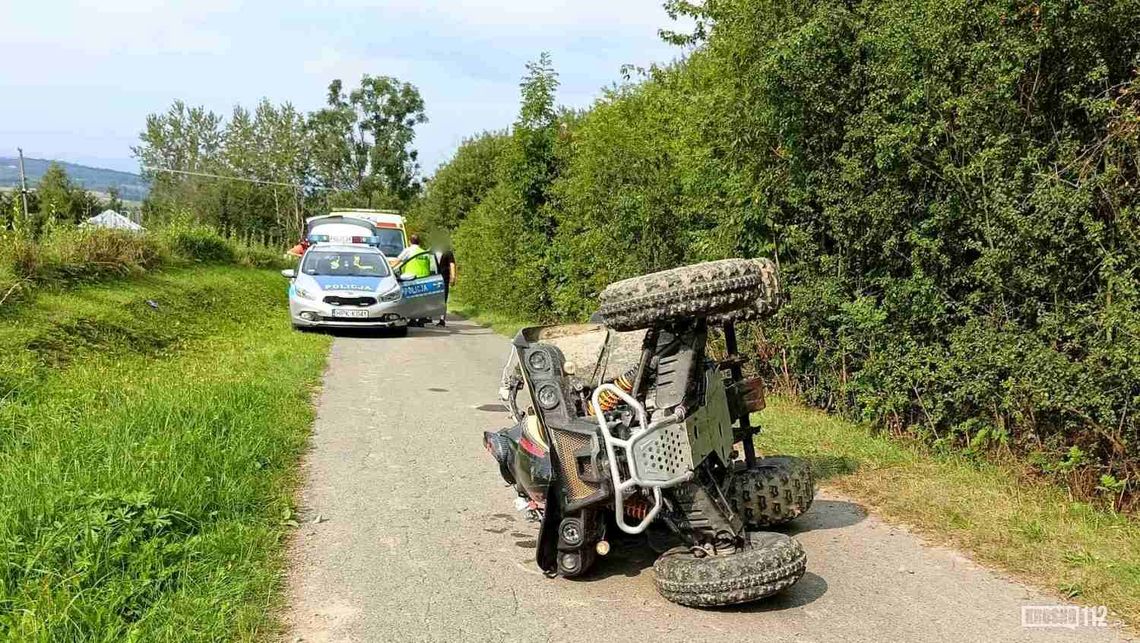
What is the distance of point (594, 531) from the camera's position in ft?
13.4

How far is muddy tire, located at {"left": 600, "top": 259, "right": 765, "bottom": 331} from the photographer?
11.9ft

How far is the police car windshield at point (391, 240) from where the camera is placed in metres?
23.7

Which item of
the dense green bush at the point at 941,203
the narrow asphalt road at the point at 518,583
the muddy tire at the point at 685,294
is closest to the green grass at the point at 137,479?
the narrow asphalt road at the point at 518,583

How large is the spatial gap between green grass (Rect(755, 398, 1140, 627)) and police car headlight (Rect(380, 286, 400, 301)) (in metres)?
8.74

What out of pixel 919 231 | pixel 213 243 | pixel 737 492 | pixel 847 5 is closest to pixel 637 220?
pixel 847 5

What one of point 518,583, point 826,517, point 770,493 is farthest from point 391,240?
A: point 518,583

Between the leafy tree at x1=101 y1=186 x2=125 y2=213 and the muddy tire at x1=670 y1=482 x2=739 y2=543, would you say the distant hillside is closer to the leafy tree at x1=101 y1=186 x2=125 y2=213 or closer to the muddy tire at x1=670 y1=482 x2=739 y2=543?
the leafy tree at x1=101 y1=186 x2=125 y2=213

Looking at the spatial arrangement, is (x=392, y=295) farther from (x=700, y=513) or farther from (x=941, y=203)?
(x=700, y=513)

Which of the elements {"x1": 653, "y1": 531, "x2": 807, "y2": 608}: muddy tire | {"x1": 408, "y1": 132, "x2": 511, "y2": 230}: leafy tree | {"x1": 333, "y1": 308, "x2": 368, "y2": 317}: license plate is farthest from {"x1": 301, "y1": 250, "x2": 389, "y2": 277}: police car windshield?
{"x1": 408, "y1": 132, "x2": 511, "y2": 230}: leafy tree

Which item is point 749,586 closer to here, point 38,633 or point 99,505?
point 38,633

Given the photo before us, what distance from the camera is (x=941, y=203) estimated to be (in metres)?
6.19

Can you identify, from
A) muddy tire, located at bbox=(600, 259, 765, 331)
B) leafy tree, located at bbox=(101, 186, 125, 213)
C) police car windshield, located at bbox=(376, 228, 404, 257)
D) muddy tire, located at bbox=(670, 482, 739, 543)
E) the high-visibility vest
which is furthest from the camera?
leafy tree, located at bbox=(101, 186, 125, 213)

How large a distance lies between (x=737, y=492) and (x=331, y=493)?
2.67 metres

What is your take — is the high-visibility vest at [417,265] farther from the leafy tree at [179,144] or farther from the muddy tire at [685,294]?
the leafy tree at [179,144]
